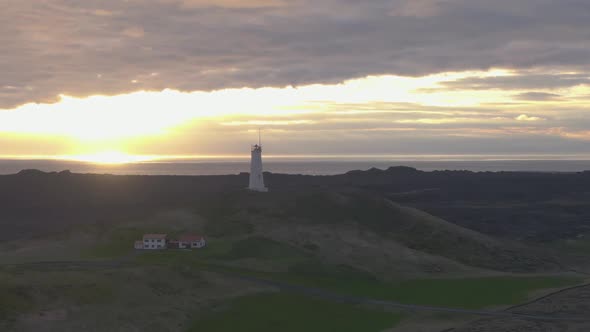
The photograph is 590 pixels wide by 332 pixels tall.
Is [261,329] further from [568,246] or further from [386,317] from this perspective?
[568,246]

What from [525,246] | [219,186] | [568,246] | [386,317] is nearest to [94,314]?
[386,317]

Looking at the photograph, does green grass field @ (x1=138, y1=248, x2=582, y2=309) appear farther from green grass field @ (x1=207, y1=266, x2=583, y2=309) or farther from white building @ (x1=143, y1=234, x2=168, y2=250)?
white building @ (x1=143, y1=234, x2=168, y2=250)

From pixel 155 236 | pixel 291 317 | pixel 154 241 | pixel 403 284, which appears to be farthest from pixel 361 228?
pixel 291 317

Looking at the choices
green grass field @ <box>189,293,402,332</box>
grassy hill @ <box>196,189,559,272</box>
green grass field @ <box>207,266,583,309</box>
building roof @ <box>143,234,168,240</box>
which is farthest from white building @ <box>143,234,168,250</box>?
green grass field @ <box>189,293,402,332</box>

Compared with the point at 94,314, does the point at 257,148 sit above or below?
above

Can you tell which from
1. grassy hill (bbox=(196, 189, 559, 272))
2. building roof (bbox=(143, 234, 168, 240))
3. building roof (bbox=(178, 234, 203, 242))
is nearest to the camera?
building roof (bbox=(143, 234, 168, 240))

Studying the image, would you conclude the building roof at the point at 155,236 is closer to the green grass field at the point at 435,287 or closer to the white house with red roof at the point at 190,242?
the white house with red roof at the point at 190,242
